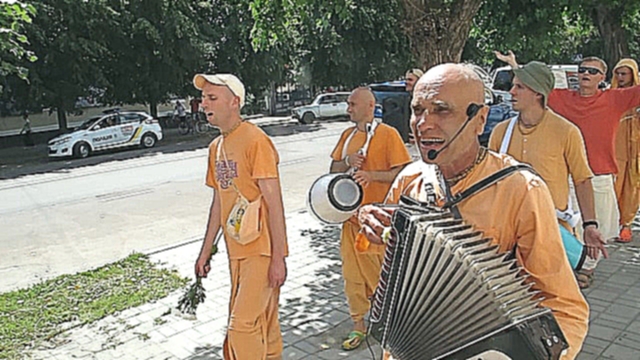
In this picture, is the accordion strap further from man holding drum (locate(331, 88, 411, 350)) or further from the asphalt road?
the asphalt road

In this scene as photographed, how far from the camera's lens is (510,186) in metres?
1.76

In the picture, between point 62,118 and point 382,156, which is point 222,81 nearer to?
point 382,156

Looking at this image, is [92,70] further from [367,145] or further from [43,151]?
[367,145]

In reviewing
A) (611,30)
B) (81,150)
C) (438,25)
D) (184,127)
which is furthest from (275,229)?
(184,127)

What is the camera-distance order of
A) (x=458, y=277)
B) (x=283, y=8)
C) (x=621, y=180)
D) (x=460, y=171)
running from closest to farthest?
1. (x=458, y=277)
2. (x=460, y=171)
3. (x=621, y=180)
4. (x=283, y=8)

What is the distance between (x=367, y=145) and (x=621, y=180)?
13.0 feet

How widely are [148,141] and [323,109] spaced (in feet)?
31.6

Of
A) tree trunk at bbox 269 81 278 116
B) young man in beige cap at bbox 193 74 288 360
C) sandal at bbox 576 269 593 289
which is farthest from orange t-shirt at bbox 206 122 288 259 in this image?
tree trunk at bbox 269 81 278 116

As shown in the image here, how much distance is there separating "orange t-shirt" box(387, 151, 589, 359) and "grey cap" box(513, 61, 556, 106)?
2.11 metres

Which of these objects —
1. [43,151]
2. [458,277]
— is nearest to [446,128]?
[458,277]

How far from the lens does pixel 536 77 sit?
3666 millimetres

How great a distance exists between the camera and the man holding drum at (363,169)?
430cm

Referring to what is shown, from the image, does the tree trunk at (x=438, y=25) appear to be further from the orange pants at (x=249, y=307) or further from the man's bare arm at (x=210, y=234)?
the orange pants at (x=249, y=307)

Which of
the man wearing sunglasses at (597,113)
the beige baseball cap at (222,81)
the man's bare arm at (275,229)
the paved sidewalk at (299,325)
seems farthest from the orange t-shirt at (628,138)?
the beige baseball cap at (222,81)
